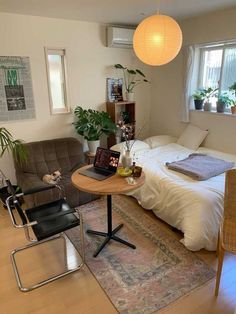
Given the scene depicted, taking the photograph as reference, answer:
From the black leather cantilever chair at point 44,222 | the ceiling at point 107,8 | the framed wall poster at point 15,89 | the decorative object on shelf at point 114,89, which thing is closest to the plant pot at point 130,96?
the decorative object on shelf at point 114,89

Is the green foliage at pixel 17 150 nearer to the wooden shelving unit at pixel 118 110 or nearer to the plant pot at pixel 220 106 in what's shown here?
the wooden shelving unit at pixel 118 110

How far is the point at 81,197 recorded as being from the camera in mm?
3121

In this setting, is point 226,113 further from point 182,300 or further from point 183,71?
point 182,300

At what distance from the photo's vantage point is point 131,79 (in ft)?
13.8

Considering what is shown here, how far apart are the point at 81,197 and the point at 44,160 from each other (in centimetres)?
74

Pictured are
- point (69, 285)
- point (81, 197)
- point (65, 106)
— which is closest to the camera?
point (69, 285)

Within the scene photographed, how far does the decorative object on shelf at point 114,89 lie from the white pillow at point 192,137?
49.2 inches

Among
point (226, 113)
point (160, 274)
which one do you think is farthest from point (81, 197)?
point (226, 113)

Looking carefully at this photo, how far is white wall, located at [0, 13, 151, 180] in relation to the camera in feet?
10.1

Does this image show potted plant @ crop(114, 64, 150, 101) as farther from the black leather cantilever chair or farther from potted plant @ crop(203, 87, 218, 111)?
the black leather cantilever chair

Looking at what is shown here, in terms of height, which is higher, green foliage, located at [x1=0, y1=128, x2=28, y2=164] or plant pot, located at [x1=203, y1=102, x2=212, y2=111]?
plant pot, located at [x1=203, y1=102, x2=212, y2=111]

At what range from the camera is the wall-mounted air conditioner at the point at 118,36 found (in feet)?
11.8

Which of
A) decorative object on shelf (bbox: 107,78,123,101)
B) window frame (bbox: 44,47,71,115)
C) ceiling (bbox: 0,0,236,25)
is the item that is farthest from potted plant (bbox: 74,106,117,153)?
ceiling (bbox: 0,0,236,25)

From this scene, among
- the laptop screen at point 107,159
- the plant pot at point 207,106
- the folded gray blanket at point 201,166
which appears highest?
the plant pot at point 207,106
